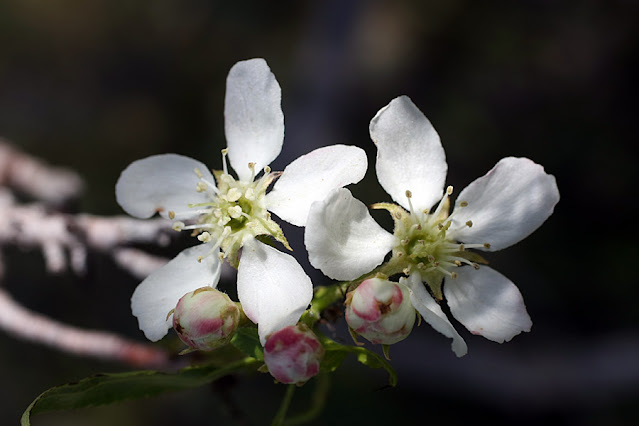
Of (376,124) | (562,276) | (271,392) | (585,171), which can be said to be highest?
(376,124)

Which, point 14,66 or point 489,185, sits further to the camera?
point 14,66

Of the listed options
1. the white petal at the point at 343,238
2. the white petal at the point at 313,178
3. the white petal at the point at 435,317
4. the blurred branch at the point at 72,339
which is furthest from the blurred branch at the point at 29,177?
the white petal at the point at 435,317

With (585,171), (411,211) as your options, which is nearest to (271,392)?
(585,171)

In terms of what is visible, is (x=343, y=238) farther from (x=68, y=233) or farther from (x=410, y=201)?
(x=68, y=233)

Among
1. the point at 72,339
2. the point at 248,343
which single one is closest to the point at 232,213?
the point at 248,343

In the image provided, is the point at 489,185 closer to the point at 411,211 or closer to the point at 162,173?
the point at 411,211

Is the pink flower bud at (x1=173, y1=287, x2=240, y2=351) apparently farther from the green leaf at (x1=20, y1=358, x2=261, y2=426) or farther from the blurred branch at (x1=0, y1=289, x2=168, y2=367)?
the blurred branch at (x1=0, y1=289, x2=168, y2=367)

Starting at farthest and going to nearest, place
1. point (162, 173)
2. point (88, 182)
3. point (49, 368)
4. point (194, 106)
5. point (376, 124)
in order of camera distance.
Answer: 1. point (194, 106)
2. point (88, 182)
3. point (49, 368)
4. point (162, 173)
5. point (376, 124)
